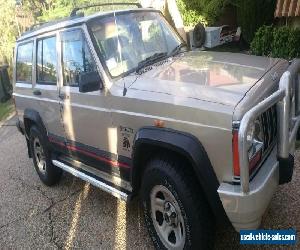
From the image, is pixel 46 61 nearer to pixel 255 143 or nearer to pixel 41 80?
pixel 41 80

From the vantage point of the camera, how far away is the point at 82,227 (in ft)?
15.1

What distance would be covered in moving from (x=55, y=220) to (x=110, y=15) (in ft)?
8.13

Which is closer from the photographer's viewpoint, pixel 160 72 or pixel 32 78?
pixel 160 72

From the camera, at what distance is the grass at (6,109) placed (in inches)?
511

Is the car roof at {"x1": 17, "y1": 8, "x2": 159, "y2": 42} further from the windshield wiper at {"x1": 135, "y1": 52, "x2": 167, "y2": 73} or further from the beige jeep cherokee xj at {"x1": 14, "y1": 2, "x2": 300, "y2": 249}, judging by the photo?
the windshield wiper at {"x1": 135, "y1": 52, "x2": 167, "y2": 73}

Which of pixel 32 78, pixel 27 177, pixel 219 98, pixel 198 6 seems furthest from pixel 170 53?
pixel 198 6

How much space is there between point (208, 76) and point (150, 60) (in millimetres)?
925

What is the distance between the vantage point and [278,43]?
8.42 m

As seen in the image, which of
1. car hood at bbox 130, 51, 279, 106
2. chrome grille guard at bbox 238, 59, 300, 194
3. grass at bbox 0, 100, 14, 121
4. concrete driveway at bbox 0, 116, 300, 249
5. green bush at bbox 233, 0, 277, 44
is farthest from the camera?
grass at bbox 0, 100, 14, 121

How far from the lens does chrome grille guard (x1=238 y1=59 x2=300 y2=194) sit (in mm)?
2741

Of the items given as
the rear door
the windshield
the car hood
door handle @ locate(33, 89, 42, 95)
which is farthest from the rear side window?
the car hood

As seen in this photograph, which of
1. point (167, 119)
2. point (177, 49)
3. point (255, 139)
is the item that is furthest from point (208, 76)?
point (177, 49)

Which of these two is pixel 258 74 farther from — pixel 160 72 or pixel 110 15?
pixel 110 15

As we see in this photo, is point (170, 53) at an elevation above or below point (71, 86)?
above
